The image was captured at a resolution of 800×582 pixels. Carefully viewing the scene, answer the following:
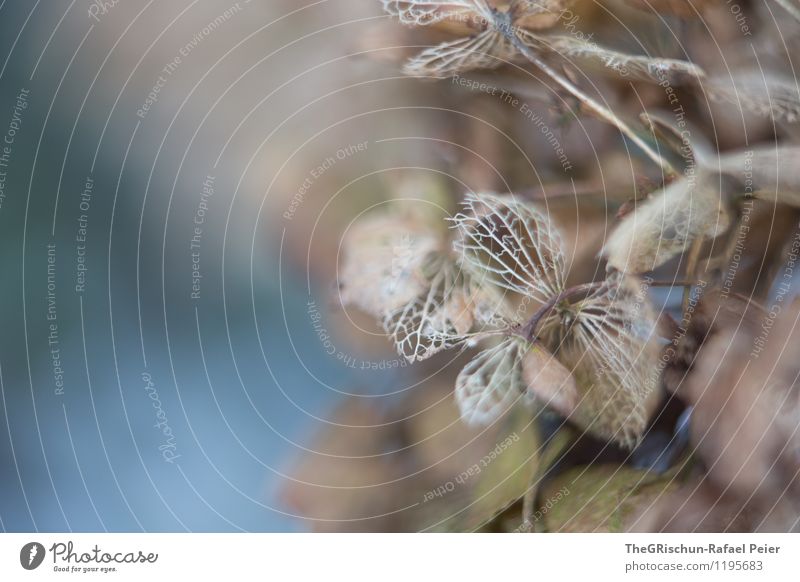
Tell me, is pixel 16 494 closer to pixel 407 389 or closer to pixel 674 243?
pixel 407 389

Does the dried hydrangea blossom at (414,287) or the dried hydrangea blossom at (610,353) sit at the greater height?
the dried hydrangea blossom at (414,287)

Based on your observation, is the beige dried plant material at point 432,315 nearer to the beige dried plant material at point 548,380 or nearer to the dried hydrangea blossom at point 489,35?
the beige dried plant material at point 548,380

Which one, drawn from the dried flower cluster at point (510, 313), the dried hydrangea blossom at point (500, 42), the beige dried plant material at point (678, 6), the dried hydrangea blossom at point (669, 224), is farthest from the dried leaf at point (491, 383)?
the beige dried plant material at point (678, 6)

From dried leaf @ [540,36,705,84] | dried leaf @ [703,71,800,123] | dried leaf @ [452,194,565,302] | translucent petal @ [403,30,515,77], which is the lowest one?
dried leaf @ [452,194,565,302]
